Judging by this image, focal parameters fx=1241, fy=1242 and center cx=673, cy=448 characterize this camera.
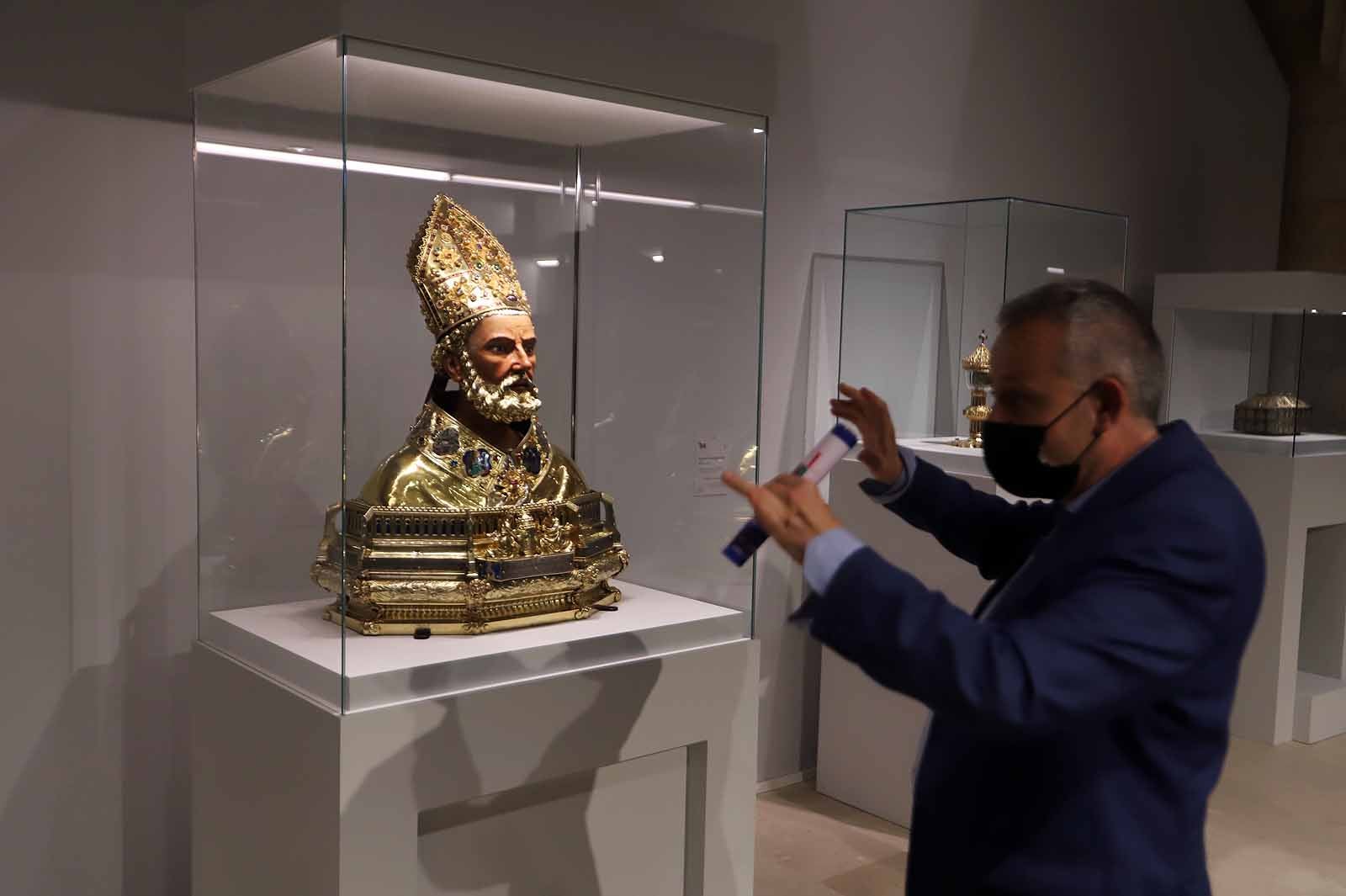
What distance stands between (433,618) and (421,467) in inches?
10.5

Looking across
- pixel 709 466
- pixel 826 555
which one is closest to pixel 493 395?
pixel 709 466

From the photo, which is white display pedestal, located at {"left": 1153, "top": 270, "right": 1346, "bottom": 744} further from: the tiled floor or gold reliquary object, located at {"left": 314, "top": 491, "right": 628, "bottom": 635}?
gold reliquary object, located at {"left": 314, "top": 491, "right": 628, "bottom": 635}

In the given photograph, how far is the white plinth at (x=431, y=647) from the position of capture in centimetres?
198

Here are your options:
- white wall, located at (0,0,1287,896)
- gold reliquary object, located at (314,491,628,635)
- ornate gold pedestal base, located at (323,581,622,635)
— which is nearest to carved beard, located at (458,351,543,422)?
gold reliquary object, located at (314,491,628,635)

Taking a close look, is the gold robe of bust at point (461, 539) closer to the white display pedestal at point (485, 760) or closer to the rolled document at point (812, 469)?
the white display pedestal at point (485, 760)

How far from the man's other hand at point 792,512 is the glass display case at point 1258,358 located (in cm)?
358

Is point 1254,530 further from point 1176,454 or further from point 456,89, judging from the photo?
point 456,89

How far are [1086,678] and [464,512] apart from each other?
3.86ft

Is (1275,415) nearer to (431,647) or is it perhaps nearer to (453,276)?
(453,276)

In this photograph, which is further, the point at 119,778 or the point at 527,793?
the point at 119,778

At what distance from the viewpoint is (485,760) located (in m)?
2.08

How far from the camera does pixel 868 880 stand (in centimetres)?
329

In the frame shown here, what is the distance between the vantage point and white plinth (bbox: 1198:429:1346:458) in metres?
4.46

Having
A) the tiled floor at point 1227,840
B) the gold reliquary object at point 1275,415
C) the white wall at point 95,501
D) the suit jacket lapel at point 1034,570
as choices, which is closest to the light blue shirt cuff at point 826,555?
the suit jacket lapel at point 1034,570
